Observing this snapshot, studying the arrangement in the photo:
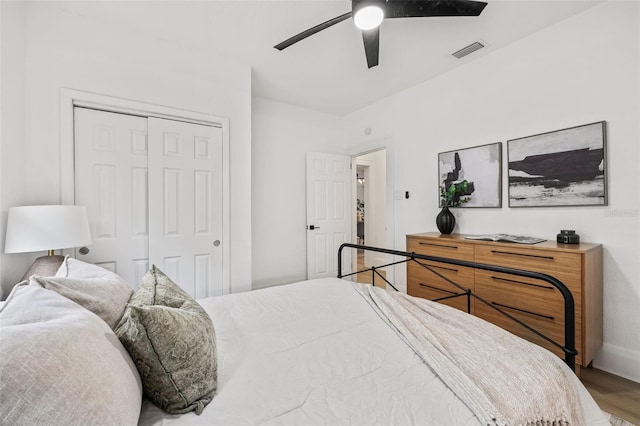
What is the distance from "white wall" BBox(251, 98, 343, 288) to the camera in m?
3.85

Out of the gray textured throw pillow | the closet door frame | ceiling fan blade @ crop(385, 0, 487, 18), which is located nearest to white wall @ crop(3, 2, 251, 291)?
the closet door frame

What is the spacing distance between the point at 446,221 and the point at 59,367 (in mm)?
3001

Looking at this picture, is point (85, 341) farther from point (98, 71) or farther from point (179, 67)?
point (179, 67)

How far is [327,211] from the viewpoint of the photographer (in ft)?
14.3

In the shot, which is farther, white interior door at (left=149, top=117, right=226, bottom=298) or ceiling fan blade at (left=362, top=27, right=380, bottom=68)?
white interior door at (left=149, top=117, right=226, bottom=298)

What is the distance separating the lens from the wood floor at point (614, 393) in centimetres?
168

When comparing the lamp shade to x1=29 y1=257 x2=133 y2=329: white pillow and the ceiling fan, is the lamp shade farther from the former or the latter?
the ceiling fan

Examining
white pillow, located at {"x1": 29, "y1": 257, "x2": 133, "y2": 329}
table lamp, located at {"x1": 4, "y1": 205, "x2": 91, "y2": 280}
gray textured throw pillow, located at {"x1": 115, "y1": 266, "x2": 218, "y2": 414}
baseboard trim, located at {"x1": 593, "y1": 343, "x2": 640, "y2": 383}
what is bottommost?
baseboard trim, located at {"x1": 593, "y1": 343, "x2": 640, "y2": 383}

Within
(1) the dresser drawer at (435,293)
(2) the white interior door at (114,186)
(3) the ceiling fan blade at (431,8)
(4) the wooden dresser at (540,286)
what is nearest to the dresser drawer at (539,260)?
(4) the wooden dresser at (540,286)

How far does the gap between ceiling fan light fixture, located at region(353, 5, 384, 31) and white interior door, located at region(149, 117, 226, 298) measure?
177 cm

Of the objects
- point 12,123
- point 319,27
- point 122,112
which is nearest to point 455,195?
point 319,27

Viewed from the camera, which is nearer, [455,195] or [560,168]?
[560,168]

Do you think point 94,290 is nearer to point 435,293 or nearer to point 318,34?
point 318,34

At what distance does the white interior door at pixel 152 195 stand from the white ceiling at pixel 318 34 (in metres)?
0.78
